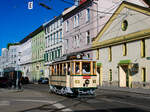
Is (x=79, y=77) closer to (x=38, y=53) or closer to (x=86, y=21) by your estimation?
(x=86, y=21)

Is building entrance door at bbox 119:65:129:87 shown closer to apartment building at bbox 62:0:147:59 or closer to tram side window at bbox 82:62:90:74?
apartment building at bbox 62:0:147:59

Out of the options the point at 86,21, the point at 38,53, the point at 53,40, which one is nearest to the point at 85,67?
the point at 86,21

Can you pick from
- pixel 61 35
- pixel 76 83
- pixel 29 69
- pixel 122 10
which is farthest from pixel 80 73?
pixel 29 69

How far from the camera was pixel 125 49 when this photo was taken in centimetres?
3162

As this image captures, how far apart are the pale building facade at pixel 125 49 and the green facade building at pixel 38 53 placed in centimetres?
3067

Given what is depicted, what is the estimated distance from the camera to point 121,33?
106ft

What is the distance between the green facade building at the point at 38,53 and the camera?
2639 inches

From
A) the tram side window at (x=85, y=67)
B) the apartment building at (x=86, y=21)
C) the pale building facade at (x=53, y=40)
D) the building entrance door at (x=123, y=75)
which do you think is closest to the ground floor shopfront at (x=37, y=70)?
the pale building facade at (x=53, y=40)

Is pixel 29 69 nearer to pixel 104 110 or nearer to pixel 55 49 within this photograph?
pixel 55 49

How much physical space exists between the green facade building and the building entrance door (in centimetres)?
3466

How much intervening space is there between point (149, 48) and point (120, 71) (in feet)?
18.4

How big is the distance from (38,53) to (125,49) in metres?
42.0

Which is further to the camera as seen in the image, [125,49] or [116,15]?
[116,15]

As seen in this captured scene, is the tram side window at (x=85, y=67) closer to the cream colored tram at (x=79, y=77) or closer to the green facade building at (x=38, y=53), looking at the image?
the cream colored tram at (x=79, y=77)
